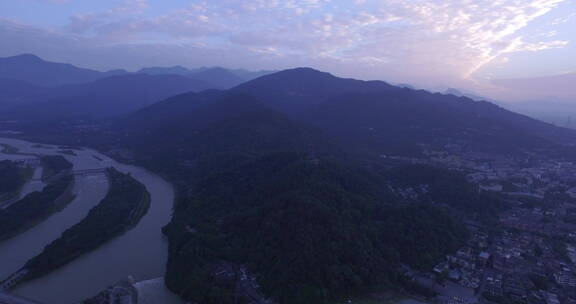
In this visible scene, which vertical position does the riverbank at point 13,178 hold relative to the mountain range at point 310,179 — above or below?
below

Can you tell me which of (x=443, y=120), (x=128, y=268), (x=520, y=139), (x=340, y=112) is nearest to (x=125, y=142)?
(x=340, y=112)

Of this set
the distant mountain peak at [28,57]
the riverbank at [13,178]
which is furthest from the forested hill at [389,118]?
the distant mountain peak at [28,57]

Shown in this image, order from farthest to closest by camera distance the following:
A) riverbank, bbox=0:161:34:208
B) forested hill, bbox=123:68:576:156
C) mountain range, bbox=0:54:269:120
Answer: mountain range, bbox=0:54:269:120, forested hill, bbox=123:68:576:156, riverbank, bbox=0:161:34:208

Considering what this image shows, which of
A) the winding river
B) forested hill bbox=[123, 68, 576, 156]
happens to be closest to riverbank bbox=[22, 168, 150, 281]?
the winding river

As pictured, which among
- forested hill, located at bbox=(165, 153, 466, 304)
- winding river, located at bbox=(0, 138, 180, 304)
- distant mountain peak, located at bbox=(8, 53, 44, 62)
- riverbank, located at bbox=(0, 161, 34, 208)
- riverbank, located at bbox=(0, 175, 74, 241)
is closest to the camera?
forested hill, located at bbox=(165, 153, 466, 304)

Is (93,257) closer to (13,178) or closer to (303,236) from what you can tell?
(303,236)

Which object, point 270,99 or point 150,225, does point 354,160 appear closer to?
point 150,225

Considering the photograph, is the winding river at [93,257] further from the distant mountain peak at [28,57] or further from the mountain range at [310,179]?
the distant mountain peak at [28,57]

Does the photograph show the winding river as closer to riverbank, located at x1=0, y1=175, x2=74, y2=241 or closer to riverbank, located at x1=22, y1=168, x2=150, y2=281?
riverbank, located at x1=22, y1=168, x2=150, y2=281
